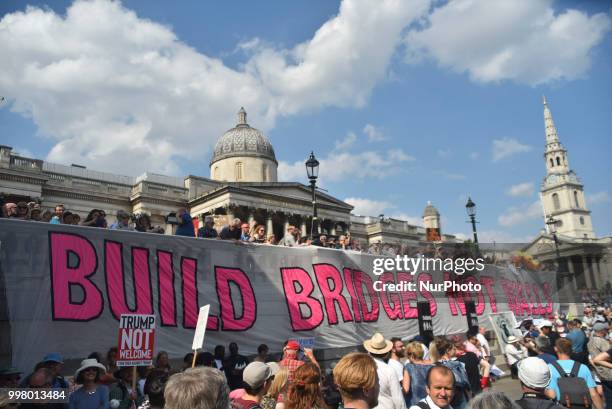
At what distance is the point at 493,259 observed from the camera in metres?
17.9

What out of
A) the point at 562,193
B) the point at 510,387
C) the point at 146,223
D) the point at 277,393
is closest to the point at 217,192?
the point at 146,223

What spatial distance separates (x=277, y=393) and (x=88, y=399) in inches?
88.7

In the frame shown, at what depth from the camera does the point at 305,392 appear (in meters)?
3.59

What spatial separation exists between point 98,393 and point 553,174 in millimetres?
113576

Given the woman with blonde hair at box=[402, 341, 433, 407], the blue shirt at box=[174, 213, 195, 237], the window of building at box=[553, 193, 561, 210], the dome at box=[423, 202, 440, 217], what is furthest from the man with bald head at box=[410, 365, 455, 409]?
the window of building at box=[553, 193, 561, 210]

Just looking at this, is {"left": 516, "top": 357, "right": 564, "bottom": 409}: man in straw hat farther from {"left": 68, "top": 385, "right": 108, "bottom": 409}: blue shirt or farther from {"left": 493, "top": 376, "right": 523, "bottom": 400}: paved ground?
{"left": 493, "top": 376, "right": 523, "bottom": 400}: paved ground

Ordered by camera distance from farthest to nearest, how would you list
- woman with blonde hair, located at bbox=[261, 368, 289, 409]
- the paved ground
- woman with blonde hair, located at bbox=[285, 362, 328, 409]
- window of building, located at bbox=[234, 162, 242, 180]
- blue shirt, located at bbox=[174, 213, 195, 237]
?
window of building, located at bbox=[234, 162, 242, 180]
blue shirt, located at bbox=[174, 213, 195, 237]
the paved ground
woman with blonde hair, located at bbox=[261, 368, 289, 409]
woman with blonde hair, located at bbox=[285, 362, 328, 409]

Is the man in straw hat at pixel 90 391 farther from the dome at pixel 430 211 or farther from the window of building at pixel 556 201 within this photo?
the window of building at pixel 556 201

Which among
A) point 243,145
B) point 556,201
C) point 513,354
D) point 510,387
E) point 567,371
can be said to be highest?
point 243,145

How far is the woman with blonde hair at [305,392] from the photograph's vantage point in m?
3.57

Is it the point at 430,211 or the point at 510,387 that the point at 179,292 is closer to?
the point at 510,387

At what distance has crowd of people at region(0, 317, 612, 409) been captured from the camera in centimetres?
272

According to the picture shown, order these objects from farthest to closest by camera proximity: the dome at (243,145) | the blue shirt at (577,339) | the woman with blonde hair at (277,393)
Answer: the dome at (243,145) → the blue shirt at (577,339) → the woman with blonde hair at (277,393)

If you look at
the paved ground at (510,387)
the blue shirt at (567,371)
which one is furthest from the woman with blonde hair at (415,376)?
the paved ground at (510,387)
